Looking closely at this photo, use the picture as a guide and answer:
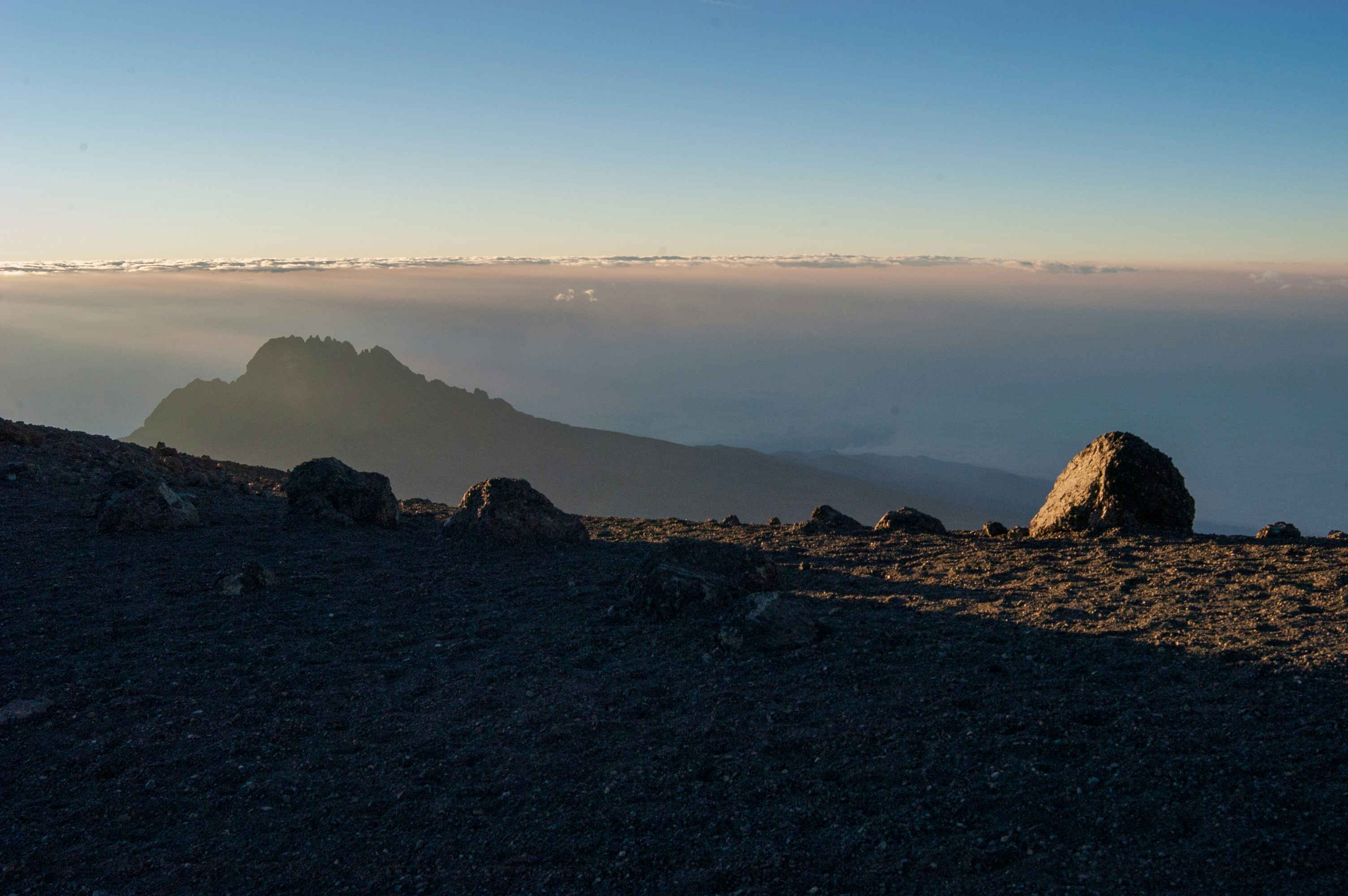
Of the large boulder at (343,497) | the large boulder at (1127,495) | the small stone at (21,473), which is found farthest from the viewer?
the small stone at (21,473)

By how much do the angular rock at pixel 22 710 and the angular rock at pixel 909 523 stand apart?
1220cm

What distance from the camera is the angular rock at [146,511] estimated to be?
529 inches

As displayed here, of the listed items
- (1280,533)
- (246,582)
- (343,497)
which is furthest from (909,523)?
(246,582)

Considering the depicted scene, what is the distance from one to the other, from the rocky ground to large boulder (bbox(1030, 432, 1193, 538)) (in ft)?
3.42

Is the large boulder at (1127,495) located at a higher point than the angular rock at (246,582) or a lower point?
higher

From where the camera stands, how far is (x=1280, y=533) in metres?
12.4

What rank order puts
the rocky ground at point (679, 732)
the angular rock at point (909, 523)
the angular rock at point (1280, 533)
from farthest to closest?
the angular rock at point (909, 523), the angular rock at point (1280, 533), the rocky ground at point (679, 732)

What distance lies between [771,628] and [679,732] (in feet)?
6.79

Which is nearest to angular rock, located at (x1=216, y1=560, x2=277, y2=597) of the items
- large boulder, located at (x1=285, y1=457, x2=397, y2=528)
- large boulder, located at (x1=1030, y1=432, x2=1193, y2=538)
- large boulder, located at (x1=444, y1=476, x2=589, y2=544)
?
large boulder, located at (x1=444, y1=476, x2=589, y2=544)

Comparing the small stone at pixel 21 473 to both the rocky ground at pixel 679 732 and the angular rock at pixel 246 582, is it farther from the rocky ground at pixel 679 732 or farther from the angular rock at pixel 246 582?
the angular rock at pixel 246 582

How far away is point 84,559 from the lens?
12.1 m

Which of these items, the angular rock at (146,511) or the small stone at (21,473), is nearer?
the angular rock at (146,511)

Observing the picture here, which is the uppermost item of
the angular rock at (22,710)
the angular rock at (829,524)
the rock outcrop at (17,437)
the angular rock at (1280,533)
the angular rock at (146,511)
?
the rock outcrop at (17,437)

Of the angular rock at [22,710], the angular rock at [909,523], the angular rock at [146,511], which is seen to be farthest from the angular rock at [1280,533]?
the angular rock at [146,511]
